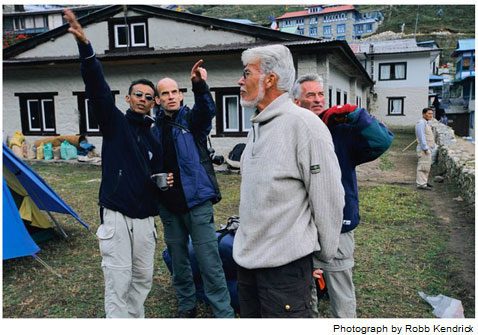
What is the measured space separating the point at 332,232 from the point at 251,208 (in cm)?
41

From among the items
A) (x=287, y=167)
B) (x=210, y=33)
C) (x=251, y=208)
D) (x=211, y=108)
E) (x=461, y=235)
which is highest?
(x=210, y=33)

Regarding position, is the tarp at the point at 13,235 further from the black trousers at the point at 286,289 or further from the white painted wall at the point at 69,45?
the white painted wall at the point at 69,45

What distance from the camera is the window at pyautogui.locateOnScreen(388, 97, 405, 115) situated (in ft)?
108

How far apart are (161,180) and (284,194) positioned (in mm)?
1275

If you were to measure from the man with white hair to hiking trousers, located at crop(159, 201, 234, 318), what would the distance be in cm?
121

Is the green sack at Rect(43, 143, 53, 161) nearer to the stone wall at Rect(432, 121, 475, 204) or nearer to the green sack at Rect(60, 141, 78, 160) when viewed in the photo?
the green sack at Rect(60, 141, 78, 160)

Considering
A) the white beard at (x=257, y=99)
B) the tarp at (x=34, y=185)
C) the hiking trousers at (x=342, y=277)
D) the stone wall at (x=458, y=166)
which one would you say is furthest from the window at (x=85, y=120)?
the white beard at (x=257, y=99)

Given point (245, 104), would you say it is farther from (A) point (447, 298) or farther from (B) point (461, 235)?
(B) point (461, 235)

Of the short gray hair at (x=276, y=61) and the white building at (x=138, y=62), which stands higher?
the white building at (x=138, y=62)

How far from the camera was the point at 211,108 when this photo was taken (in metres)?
3.34

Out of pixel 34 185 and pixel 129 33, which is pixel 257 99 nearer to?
pixel 34 185

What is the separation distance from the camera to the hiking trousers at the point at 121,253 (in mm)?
2918

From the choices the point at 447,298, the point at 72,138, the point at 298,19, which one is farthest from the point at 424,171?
the point at 298,19

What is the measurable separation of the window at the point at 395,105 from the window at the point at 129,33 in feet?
79.1
